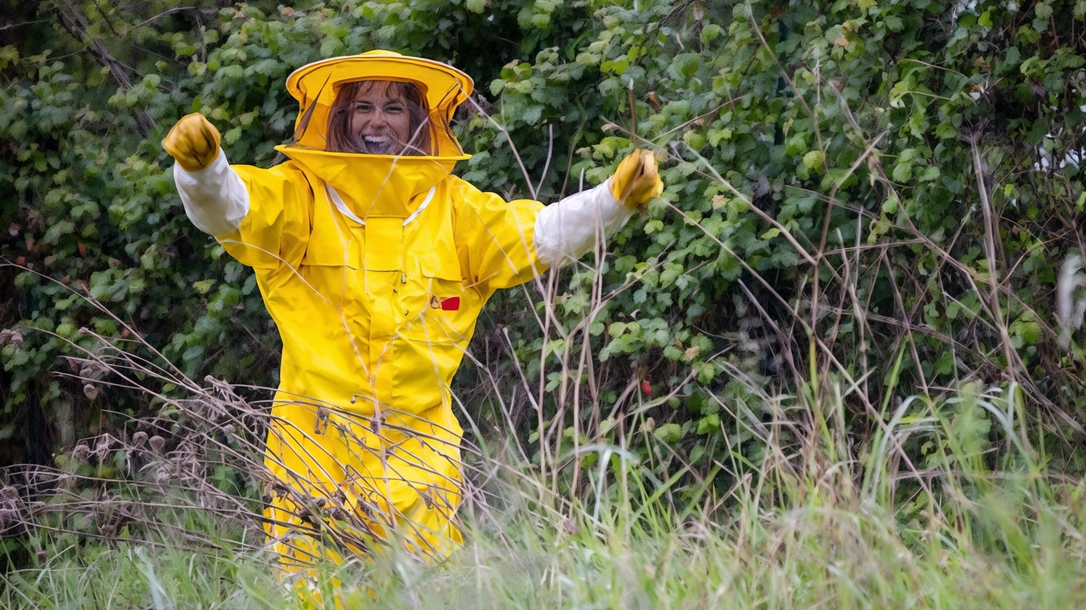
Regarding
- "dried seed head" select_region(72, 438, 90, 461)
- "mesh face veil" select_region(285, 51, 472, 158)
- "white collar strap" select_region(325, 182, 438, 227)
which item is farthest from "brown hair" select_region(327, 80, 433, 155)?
"dried seed head" select_region(72, 438, 90, 461)

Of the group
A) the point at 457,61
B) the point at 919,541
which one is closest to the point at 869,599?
the point at 919,541

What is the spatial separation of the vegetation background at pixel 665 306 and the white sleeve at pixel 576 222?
0.54 ft

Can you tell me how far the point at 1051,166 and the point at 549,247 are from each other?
1.58 metres

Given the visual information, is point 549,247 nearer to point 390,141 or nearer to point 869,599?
point 390,141

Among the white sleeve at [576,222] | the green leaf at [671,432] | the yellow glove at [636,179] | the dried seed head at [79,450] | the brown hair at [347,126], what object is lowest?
the green leaf at [671,432]

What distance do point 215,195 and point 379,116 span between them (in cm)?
72

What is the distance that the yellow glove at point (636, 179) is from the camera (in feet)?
9.70

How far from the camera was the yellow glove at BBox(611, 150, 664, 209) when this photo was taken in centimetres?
296

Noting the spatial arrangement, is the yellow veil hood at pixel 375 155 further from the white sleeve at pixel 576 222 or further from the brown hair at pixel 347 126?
the white sleeve at pixel 576 222

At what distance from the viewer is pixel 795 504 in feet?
6.54

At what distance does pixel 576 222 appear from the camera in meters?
3.20

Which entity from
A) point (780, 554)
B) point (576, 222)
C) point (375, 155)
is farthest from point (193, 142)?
point (780, 554)

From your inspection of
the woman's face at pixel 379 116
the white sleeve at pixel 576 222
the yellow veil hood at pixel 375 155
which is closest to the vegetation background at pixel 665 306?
the white sleeve at pixel 576 222

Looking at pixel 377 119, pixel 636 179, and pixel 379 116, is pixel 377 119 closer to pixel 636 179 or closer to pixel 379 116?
pixel 379 116
